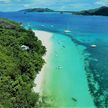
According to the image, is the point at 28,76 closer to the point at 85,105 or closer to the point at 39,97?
the point at 39,97

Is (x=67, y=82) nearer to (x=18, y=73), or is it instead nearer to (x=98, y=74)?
(x=98, y=74)

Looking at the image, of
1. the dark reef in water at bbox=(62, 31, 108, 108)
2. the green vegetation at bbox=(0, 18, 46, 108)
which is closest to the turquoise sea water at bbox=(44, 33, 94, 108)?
the dark reef in water at bbox=(62, 31, 108, 108)

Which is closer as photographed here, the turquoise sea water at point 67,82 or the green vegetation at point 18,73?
the green vegetation at point 18,73

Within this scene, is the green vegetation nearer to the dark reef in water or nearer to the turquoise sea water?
the turquoise sea water

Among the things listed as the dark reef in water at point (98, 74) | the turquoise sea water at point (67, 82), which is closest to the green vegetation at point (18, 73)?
the turquoise sea water at point (67, 82)

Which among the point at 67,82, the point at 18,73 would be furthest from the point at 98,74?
the point at 18,73

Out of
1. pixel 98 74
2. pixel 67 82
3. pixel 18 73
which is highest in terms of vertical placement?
pixel 18 73

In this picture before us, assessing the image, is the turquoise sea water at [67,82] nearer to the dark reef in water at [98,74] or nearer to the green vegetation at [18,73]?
the dark reef in water at [98,74]

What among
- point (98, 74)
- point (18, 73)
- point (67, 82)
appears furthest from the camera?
point (98, 74)
